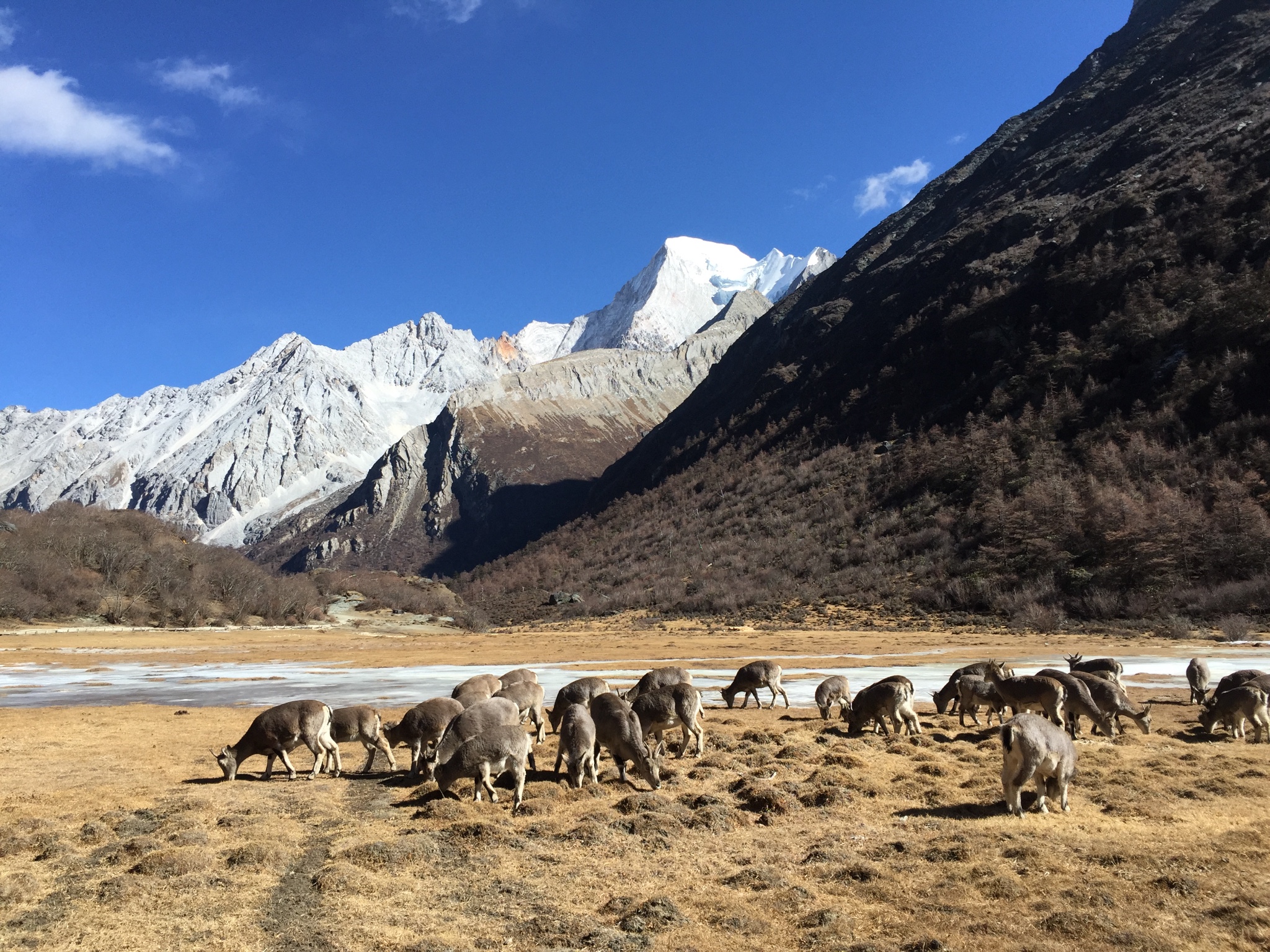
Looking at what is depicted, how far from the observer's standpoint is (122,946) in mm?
6816

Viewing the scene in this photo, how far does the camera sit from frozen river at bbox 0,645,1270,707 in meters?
25.5

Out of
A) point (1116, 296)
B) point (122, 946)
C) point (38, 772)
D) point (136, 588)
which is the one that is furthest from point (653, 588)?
point (122, 946)

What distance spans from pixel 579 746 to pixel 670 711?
2.66 metres

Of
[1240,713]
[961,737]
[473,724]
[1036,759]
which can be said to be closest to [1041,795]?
[1036,759]

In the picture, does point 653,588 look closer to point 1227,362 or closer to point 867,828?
point 1227,362

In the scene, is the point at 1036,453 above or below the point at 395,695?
above

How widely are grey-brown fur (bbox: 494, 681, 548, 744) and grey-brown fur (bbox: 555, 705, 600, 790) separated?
3322 millimetres

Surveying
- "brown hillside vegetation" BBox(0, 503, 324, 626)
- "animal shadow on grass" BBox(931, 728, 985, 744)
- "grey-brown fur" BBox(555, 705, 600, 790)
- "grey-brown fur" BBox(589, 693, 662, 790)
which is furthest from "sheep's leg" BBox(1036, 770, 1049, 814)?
"brown hillside vegetation" BBox(0, 503, 324, 626)

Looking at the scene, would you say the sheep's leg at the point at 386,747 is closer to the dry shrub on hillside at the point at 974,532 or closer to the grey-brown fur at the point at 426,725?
the grey-brown fur at the point at 426,725

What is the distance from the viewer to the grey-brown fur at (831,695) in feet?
61.4

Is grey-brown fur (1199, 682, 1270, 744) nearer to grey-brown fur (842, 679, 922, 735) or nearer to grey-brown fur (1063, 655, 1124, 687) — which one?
grey-brown fur (1063, 655, 1124, 687)

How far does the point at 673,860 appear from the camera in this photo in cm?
899

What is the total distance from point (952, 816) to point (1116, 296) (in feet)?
312

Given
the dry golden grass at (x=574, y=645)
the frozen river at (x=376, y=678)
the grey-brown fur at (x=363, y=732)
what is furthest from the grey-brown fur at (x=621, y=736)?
the dry golden grass at (x=574, y=645)
